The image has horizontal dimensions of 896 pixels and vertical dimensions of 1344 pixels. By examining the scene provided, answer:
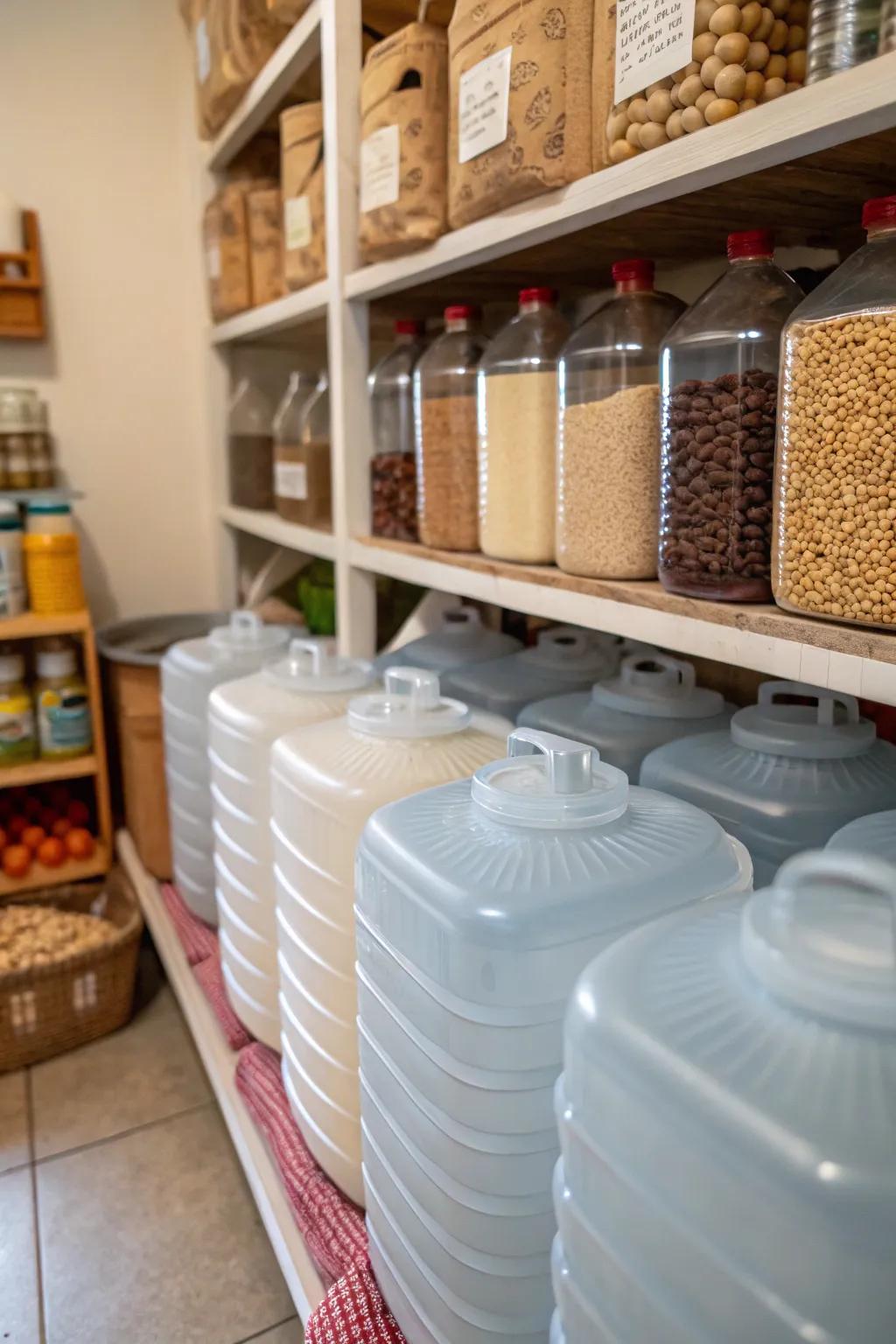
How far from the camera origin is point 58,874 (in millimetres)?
1910

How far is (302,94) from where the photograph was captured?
1.70 metres

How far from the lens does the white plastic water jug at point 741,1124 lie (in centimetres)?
39

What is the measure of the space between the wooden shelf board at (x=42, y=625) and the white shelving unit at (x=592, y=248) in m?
0.48

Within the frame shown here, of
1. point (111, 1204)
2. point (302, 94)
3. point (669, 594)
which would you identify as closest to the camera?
point (669, 594)

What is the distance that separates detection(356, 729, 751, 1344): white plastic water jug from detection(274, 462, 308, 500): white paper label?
0.97 metres

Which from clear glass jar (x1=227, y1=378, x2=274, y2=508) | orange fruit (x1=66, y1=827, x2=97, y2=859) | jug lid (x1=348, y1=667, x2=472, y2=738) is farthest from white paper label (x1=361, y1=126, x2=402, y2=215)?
orange fruit (x1=66, y1=827, x2=97, y2=859)

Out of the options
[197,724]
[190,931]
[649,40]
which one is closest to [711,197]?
[649,40]

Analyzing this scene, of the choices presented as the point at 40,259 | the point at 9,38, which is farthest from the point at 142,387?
the point at 9,38

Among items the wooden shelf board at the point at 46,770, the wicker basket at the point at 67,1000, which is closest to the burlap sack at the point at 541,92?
the wicker basket at the point at 67,1000

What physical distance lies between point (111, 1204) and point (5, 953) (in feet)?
1.63

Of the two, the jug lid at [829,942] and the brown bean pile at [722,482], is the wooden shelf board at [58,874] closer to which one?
the brown bean pile at [722,482]

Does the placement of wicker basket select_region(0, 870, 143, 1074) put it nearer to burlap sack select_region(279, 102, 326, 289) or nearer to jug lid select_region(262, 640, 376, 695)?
jug lid select_region(262, 640, 376, 695)

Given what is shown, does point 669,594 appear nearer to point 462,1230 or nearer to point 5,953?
point 462,1230

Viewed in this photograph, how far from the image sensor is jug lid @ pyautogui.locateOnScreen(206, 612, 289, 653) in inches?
59.4
